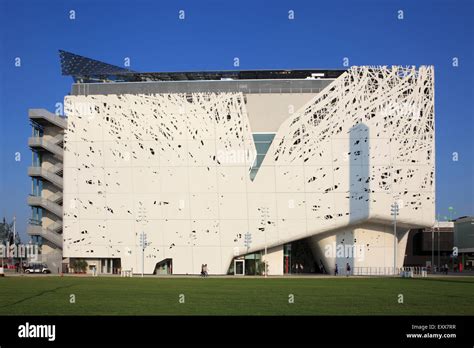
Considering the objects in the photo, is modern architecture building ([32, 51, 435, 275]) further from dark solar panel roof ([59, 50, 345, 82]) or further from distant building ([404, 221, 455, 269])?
distant building ([404, 221, 455, 269])

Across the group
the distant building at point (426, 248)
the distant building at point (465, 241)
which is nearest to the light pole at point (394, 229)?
the distant building at point (465, 241)

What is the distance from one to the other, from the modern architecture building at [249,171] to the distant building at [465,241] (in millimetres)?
28801

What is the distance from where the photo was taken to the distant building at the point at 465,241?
93.5m

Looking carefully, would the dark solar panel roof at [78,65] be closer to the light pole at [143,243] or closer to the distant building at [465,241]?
the light pole at [143,243]

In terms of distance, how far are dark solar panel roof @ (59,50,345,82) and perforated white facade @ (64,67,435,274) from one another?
15.9 feet

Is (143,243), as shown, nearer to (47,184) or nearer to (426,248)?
(47,184)

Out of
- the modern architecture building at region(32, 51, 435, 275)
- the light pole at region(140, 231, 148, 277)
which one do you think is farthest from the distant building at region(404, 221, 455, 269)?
the light pole at region(140, 231, 148, 277)

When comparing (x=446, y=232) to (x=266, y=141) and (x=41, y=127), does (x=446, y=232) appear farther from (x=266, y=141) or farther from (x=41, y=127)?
(x=41, y=127)

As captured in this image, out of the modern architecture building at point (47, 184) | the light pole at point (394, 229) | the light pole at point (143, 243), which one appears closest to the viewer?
the light pole at point (394, 229)

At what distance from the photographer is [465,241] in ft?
314

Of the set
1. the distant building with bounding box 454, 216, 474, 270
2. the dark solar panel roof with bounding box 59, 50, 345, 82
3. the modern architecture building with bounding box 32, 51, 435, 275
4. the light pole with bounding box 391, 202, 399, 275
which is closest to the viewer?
the light pole with bounding box 391, 202, 399, 275

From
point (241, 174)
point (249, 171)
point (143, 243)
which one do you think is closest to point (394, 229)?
point (249, 171)

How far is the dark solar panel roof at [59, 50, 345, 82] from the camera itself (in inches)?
2822

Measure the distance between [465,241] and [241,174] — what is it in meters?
46.3
